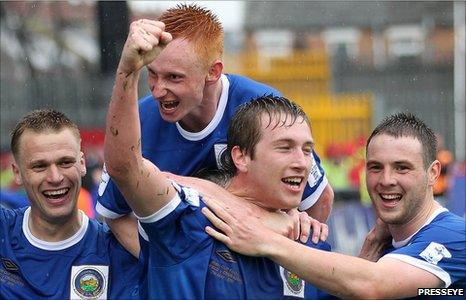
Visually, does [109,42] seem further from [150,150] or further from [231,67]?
[231,67]

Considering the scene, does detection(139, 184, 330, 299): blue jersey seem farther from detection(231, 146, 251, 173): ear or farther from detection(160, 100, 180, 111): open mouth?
detection(160, 100, 180, 111): open mouth

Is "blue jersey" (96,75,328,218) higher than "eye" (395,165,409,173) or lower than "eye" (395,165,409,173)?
higher

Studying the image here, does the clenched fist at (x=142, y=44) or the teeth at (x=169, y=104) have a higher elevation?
the clenched fist at (x=142, y=44)

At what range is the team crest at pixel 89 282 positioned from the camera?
4.47m

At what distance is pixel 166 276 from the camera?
12.6ft

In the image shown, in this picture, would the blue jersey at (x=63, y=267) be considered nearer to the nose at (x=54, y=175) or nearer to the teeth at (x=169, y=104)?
the nose at (x=54, y=175)

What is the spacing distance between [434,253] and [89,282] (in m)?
1.62

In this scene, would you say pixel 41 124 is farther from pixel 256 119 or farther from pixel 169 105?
pixel 256 119

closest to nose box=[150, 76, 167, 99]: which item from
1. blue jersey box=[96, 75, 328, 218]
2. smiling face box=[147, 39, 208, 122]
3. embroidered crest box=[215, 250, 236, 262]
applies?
smiling face box=[147, 39, 208, 122]

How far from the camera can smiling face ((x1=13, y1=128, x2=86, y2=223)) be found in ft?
14.7

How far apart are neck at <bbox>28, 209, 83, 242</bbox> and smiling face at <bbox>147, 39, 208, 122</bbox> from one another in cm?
71

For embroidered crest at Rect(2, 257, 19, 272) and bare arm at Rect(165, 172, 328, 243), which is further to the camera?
embroidered crest at Rect(2, 257, 19, 272)

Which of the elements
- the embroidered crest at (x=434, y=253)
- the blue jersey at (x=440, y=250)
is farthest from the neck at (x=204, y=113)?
the embroidered crest at (x=434, y=253)

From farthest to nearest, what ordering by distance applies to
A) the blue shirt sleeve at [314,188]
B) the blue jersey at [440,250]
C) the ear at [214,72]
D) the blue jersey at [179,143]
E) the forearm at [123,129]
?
1. the blue shirt sleeve at [314,188]
2. the blue jersey at [179,143]
3. the ear at [214,72]
4. the blue jersey at [440,250]
5. the forearm at [123,129]
